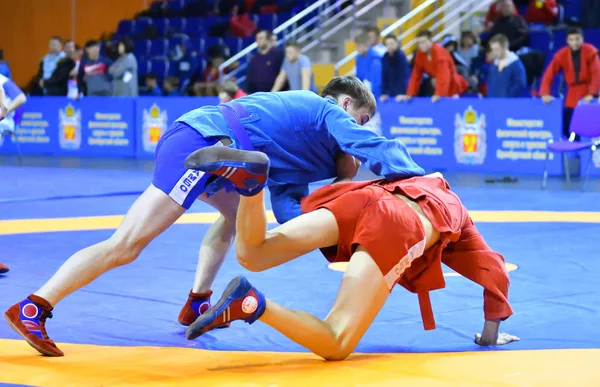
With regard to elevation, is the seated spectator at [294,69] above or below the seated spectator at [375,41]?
below

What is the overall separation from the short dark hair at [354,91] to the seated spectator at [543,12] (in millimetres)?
10803

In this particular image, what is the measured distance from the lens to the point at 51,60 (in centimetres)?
1680

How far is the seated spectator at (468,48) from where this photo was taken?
14.0 metres

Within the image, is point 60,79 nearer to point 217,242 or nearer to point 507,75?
point 507,75

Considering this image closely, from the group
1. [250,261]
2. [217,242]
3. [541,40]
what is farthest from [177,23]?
[250,261]

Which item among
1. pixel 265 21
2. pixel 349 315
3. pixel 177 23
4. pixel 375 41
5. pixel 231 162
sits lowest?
pixel 177 23

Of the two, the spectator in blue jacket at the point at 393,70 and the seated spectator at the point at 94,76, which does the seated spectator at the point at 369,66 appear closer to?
the spectator in blue jacket at the point at 393,70

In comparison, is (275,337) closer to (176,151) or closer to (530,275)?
(176,151)

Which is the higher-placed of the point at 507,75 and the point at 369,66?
the point at 507,75

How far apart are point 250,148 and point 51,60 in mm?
13721

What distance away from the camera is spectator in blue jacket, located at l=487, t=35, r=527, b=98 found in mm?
11938

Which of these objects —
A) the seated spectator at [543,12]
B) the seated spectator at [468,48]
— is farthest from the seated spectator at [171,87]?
the seated spectator at [543,12]

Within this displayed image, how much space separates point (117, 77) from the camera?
51.4ft

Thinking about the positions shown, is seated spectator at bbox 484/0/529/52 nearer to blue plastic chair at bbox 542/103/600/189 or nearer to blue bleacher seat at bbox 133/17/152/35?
blue plastic chair at bbox 542/103/600/189
